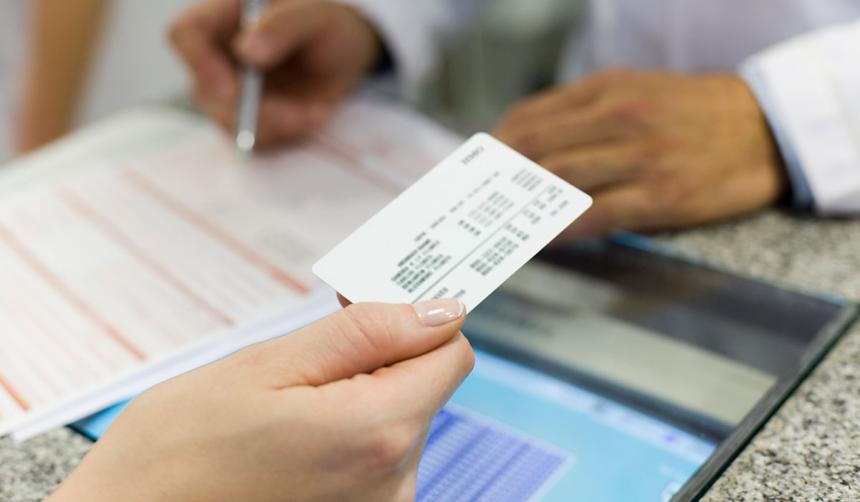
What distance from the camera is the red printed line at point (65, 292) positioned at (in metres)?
0.55

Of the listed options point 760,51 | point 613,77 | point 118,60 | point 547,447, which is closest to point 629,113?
point 613,77

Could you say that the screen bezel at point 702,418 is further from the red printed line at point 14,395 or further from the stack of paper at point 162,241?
the red printed line at point 14,395

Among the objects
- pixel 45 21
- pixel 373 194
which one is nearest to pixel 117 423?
pixel 373 194

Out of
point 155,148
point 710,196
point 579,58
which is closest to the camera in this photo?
point 710,196

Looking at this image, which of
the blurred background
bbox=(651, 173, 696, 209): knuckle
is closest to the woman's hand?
bbox=(651, 173, 696, 209): knuckle

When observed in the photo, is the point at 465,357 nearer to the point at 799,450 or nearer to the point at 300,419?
the point at 300,419

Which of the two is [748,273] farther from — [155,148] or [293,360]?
[155,148]

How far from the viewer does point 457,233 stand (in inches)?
15.9

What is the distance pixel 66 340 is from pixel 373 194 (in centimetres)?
25

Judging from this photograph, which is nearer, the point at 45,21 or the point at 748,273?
the point at 748,273

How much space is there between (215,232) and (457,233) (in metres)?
0.32

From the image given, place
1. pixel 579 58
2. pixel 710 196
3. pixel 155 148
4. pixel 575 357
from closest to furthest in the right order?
pixel 575 357
pixel 710 196
pixel 155 148
pixel 579 58

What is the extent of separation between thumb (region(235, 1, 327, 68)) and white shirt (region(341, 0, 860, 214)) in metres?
0.07

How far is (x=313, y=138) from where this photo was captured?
810 mm
